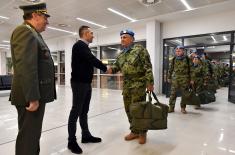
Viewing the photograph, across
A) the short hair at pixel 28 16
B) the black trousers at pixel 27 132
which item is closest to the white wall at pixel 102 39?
the short hair at pixel 28 16

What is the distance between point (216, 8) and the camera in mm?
6418

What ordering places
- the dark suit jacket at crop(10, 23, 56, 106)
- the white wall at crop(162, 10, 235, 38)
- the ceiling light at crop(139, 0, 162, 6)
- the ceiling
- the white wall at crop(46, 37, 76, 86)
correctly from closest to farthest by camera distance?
the dark suit jacket at crop(10, 23, 56, 106) < the ceiling light at crop(139, 0, 162, 6) < the ceiling < the white wall at crop(162, 10, 235, 38) < the white wall at crop(46, 37, 76, 86)

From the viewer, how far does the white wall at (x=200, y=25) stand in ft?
22.1

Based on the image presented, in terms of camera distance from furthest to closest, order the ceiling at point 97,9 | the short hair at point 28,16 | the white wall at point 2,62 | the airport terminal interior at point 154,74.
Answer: the white wall at point 2,62 → the ceiling at point 97,9 → the airport terminal interior at point 154,74 → the short hair at point 28,16

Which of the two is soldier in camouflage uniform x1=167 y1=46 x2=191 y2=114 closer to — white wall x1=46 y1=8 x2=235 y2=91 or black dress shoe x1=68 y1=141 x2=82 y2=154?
black dress shoe x1=68 y1=141 x2=82 y2=154

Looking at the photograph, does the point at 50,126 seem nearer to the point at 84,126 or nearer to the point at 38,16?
the point at 84,126

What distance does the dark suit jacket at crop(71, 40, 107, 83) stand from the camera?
232 centimetres

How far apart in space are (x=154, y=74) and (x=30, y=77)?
7206 mm

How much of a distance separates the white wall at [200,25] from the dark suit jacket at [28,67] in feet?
23.6

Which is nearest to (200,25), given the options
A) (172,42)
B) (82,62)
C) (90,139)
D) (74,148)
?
(172,42)

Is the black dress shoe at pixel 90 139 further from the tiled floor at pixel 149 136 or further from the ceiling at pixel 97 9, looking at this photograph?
the ceiling at pixel 97 9

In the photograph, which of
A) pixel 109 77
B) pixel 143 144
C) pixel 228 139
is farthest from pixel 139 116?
pixel 109 77

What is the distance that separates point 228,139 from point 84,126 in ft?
7.23

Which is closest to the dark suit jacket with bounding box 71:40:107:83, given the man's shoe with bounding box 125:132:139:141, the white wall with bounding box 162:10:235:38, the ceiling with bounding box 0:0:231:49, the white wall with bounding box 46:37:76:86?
the man's shoe with bounding box 125:132:139:141
